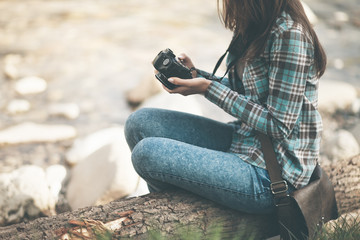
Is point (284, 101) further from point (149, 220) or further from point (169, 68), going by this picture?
point (149, 220)

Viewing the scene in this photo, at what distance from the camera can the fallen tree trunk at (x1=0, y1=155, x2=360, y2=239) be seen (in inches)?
63.3

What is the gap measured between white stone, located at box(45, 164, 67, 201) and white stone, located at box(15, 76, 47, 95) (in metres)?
1.80

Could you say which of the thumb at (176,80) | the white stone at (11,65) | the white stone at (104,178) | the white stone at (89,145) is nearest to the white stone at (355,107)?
the white stone at (89,145)

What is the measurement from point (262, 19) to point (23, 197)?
2.04 metres

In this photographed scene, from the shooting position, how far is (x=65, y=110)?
4582mm

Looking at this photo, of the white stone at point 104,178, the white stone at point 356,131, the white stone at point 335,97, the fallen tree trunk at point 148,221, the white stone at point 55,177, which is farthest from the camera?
the white stone at point 335,97

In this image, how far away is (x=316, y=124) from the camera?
1.80 m

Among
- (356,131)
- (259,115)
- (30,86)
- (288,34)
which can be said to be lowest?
(356,131)

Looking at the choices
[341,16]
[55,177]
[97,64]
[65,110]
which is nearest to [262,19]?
[55,177]

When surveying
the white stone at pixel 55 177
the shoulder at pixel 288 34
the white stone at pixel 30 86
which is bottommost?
the white stone at pixel 55 177

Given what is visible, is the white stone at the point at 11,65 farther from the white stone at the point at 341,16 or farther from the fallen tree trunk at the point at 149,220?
the white stone at the point at 341,16

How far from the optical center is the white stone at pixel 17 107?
4.56m

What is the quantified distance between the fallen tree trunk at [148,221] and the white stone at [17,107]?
3.16 metres

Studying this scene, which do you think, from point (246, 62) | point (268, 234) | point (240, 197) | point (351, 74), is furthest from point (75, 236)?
point (351, 74)
